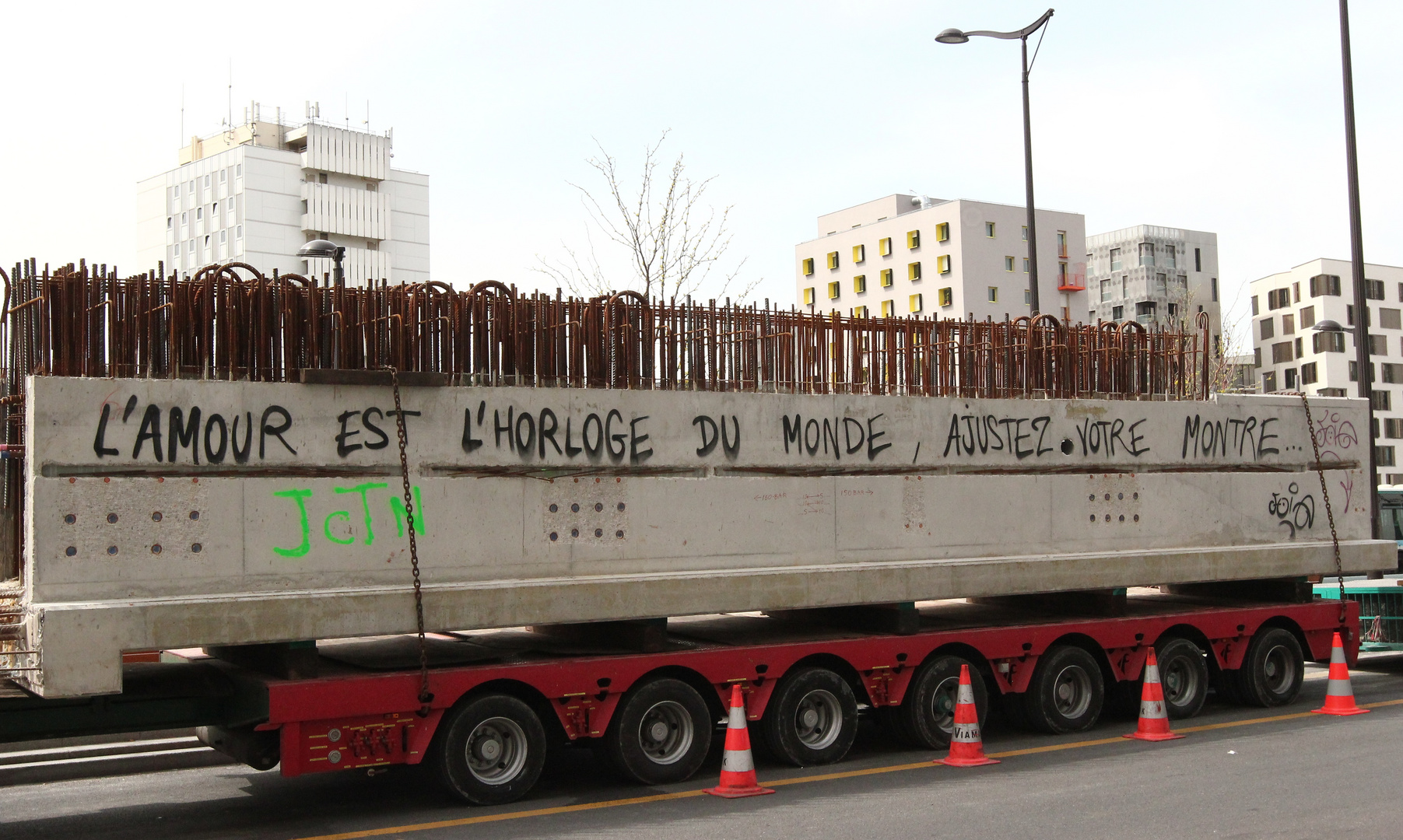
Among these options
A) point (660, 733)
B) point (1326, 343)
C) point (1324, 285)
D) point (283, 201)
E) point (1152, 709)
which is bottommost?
point (1152, 709)

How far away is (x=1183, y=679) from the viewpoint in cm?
1227

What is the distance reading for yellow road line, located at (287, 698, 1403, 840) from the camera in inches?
320

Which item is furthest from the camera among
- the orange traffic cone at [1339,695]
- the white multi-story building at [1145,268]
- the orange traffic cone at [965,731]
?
the white multi-story building at [1145,268]

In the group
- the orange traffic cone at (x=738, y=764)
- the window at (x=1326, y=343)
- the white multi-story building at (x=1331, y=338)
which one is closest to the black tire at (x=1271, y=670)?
the orange traffic cone at (x=738, y=764)

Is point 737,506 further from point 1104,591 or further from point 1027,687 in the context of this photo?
point 1104,591

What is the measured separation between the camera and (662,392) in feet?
31.8

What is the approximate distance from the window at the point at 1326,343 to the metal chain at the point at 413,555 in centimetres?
8953

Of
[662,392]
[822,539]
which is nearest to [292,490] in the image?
[662,392]

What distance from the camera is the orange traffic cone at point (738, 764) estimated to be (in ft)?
29.6

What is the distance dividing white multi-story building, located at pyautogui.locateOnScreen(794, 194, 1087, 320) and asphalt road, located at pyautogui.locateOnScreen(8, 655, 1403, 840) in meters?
78.1

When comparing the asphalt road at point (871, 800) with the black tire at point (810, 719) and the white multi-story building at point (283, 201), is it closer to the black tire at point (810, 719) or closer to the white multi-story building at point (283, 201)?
the black tire at point (810, 719)

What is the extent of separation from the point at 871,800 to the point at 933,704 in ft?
6.64

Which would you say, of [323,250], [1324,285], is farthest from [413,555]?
[1324,285]

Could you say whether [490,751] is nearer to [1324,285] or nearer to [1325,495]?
[1325,495]
